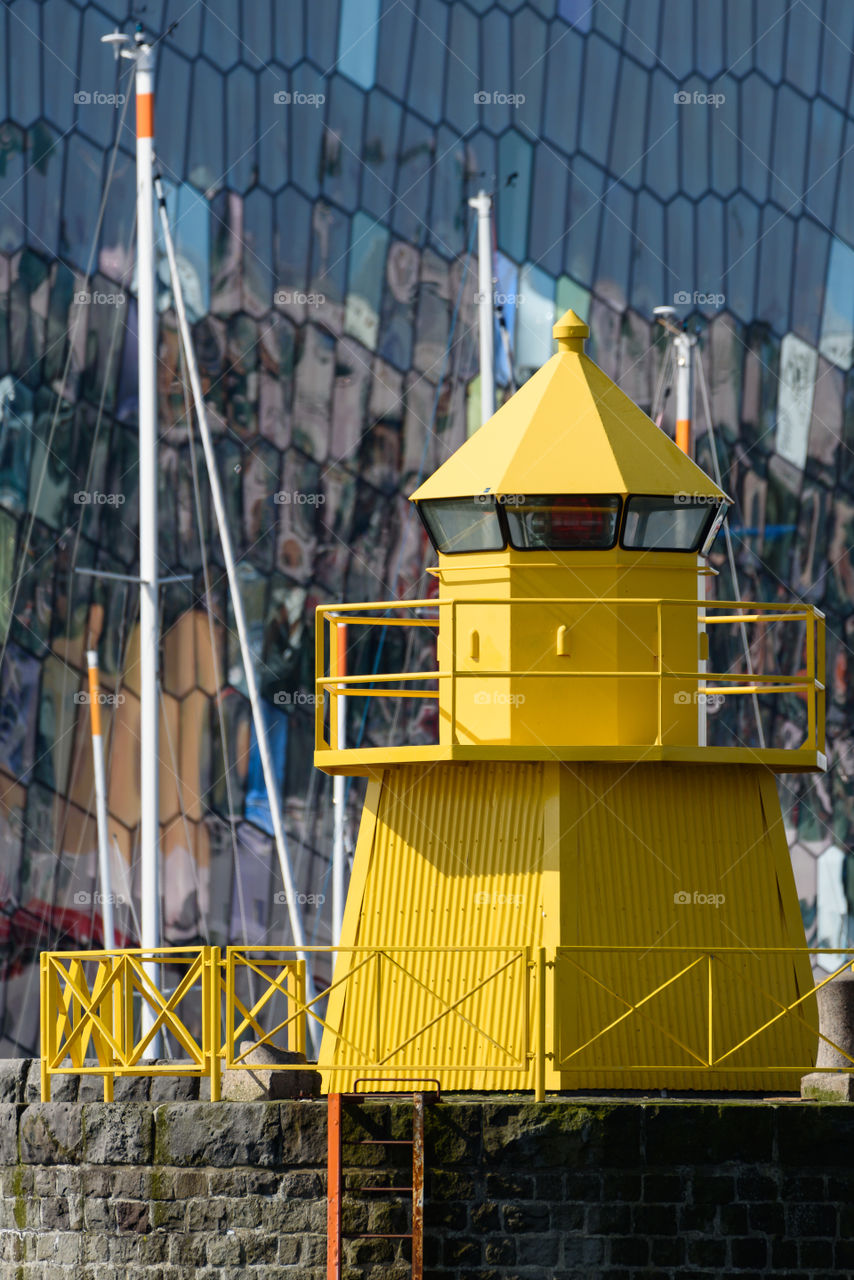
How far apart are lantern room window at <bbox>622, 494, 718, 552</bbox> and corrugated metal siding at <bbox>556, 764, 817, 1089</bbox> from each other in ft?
5.60

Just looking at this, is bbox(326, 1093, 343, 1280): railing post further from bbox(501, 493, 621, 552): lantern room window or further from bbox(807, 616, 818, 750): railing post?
bbox(807, 616, 818, 750): railing post

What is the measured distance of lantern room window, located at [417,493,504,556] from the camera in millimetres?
16375

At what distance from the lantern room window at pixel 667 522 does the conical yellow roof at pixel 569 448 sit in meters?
0.10

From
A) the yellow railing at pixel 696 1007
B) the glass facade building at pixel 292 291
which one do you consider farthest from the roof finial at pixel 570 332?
the glass facade building at pixel 292 291

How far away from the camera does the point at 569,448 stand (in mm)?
16547

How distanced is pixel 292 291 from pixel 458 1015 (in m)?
21.9

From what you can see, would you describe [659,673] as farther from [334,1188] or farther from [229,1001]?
[334,1188]

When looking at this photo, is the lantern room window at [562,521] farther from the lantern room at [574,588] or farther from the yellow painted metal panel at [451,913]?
the yellow painted metal panel at [451,913]

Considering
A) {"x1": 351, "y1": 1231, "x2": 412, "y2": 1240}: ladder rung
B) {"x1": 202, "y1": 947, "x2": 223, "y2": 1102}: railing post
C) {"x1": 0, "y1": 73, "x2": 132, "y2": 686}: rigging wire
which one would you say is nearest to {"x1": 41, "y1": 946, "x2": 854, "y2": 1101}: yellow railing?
{"x1": 202, "y1": 947, "x2": 223, "y2": 1102}: railing post

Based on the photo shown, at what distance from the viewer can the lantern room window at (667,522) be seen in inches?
643

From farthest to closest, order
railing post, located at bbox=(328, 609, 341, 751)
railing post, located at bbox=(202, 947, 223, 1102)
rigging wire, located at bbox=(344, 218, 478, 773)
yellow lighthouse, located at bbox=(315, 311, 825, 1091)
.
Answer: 1. rigging wire, located at bbox=(344, 218, 478, 773)
2. railing post, located at bbox=(328, 609, 341, 751)
3. yellow lighthouse, located at bbox=(315, 311, 825, 1091)
4. railing post, located at bbox=(202, 947, 223, 1102)

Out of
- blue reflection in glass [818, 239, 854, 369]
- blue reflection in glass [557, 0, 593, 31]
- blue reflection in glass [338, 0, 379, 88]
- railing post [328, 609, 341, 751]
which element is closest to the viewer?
railing post [328, 609, 341, 751]

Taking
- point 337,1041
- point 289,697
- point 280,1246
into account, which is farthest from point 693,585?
→ point 289,697

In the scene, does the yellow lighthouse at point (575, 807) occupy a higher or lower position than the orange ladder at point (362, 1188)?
higher
